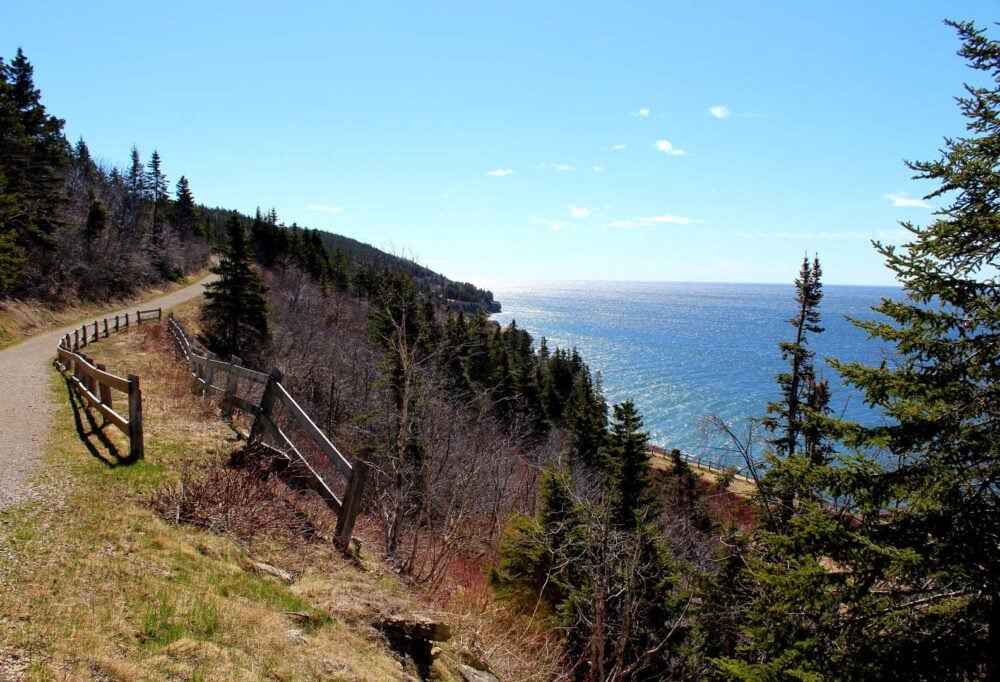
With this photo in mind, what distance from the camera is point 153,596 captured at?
4.60 m

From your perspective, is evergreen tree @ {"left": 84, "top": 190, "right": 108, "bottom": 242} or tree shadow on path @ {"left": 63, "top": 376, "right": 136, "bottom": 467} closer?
tree shadow on path @ {"left": 63, "top": 376, "right": 136, "bottom": 467}

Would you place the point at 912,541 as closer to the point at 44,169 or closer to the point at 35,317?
the point at 35,317

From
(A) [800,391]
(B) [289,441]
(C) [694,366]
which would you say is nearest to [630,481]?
(A) [800,391]

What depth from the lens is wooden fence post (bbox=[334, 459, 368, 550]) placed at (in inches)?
273

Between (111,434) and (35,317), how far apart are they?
2498cm

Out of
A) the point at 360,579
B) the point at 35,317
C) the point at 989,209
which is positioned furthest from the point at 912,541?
the point at 35,317

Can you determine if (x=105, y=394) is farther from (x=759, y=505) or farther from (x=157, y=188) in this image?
(x=157, y=188)

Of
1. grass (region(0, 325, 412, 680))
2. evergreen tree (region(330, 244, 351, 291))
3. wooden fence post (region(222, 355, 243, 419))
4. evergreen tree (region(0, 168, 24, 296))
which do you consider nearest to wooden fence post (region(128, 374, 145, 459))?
grass (region(0, 325, 412, 680))

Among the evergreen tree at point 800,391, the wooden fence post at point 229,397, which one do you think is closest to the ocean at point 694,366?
the evergreen tree at point 800,391

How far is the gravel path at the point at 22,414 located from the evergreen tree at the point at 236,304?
816 cm

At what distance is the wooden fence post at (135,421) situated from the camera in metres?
7.51

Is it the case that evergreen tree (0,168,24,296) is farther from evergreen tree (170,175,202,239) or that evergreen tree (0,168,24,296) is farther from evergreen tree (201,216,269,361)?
Answer: evergreen tree (170,175,202,239)

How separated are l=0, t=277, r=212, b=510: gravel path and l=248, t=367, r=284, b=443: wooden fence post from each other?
2788mm

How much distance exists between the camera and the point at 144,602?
4480 mm
